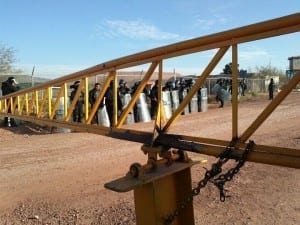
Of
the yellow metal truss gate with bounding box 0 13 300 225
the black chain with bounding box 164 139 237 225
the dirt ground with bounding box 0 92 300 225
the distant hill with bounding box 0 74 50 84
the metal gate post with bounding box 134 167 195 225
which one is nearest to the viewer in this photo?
the yellow metal truss gate with bounding box 0 13 300 225

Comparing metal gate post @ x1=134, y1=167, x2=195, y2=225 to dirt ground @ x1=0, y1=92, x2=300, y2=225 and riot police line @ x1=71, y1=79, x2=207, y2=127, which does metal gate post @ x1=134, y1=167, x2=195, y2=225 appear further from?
riot police line @ x1=71, y1=79, x2=207, y2=127

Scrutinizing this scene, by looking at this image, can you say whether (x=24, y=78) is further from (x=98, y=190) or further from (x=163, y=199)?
(x=163, y=199)

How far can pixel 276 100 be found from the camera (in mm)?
2400

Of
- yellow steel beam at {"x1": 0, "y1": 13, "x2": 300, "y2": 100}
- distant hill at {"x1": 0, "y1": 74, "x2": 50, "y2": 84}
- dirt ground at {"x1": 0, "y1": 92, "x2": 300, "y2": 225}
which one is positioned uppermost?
distant hill at {"x1": 0, "y1": 74, "x2": 50, "y2": 84}

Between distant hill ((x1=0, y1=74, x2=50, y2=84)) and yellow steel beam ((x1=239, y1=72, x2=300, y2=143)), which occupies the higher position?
distant hill ((x1=0, y1=74, x2=50, y2=84))

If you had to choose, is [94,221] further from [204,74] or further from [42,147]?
[42,147]

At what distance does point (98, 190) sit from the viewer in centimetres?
Result: 630

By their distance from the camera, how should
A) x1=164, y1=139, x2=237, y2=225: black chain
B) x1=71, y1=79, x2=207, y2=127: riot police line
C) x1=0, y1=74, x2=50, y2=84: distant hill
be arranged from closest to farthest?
x1=164, y1=139, x2=237, y2=225: black chain → x1=71, y1=79, x2=207, y2=127: riot police line → x1=0, y1=74, x2=50, y2=84: distant hill

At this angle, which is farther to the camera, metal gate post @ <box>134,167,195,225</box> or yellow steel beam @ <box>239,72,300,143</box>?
metal gate post @ <box>134,167,195,225</box>

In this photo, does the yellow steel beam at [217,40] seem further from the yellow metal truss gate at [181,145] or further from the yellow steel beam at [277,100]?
the yellow steel beam at [277,100]

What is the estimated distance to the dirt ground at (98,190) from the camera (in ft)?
17.0

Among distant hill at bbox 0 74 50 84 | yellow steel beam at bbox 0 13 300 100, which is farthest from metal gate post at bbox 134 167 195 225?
distant hill at bbox 0 74 50 84

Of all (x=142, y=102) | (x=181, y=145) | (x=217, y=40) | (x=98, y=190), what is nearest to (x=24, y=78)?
(x=142, y=102)

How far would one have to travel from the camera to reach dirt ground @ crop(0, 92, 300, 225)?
17.0 ft
